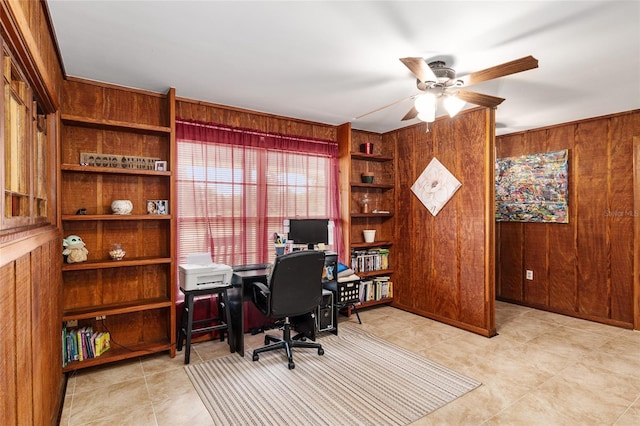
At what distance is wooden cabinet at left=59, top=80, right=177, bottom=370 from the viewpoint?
295 cm

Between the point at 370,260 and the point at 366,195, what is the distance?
940mm

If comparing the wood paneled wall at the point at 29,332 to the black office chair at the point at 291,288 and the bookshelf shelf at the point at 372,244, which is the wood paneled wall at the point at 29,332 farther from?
the bookshelf shelf at the point at 372,244

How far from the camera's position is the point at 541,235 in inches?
183

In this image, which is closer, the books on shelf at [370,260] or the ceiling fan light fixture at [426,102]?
the ceiling fan light fixture at [426,102]

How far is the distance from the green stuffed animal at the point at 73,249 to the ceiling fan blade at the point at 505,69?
130 inches

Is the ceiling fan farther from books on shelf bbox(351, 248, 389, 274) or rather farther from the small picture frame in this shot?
the small picture frame

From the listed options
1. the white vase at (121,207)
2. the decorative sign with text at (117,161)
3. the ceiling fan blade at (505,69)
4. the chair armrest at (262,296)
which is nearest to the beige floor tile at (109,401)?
the chair armrest at (262,296)

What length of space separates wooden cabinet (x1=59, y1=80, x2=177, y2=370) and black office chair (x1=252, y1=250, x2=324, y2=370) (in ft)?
3.07

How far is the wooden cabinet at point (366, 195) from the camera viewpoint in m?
4.45

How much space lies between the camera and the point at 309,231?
3945 millimetres

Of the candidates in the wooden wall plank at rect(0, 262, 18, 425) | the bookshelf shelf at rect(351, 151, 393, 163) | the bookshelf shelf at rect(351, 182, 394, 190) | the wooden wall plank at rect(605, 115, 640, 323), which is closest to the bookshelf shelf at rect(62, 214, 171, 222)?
the wooden wall plank at rect(0, 262, 18, 425)

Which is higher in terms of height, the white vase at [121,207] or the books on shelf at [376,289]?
the white vase at [121,207]

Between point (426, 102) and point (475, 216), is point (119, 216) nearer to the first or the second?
point (426, 102)

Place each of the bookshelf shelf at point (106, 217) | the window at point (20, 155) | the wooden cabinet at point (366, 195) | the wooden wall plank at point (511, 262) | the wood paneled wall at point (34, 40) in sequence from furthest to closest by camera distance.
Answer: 1. the wooden wall plank at point (511, 262)
2. the wooden cabinet at point (366, 195)
3. the bookshelf shelf at point (106, 217)
4. the window at point (20, 155)
5. the wood paneled wall at point (34, 40)
